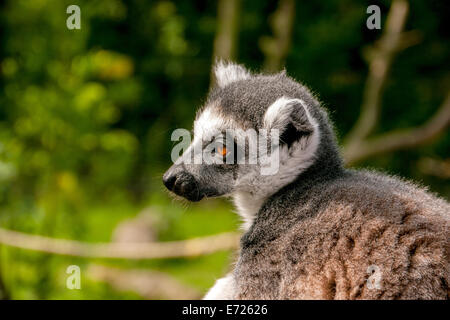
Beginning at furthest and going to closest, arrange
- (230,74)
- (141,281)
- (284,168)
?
(141,281) < (230,74) < (284,168)

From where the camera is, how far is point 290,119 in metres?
2.32

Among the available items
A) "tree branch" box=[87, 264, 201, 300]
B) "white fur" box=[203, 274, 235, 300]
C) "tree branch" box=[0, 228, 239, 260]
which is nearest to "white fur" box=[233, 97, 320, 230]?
"white fur" box=[203, 274, 235, 300]

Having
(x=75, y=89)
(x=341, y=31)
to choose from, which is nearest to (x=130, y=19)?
(x=341, y=31)

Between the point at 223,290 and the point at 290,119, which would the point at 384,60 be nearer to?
the point at 290,119

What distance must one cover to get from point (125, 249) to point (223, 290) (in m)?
2.46

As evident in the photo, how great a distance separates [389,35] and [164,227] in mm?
4664

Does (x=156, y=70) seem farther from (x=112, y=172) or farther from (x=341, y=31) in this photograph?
(x=341, y=31)

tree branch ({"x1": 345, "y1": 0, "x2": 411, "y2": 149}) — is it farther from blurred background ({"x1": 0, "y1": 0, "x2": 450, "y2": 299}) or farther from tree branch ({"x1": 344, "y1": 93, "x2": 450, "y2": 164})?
tree branch ({"x1": 344, "y1": 93, "x2": 450, "y2": 164})

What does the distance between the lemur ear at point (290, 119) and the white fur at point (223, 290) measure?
0.71 m

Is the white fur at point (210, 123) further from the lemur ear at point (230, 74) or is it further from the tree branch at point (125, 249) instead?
the tree branch at point (125, 249)

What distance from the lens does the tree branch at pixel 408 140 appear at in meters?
5.98

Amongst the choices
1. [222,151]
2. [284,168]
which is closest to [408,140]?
[284,168]

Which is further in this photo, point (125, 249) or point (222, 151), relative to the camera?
point (125, 249)

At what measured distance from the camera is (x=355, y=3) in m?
8.23
